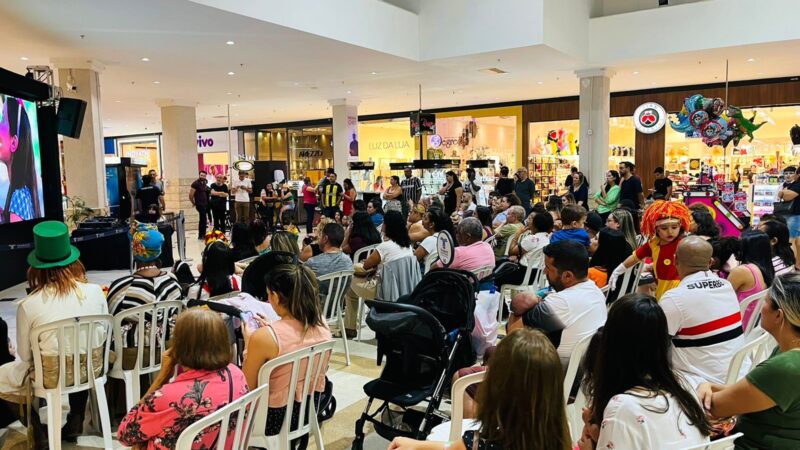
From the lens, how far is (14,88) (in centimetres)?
713

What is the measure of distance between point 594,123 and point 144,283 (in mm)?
10611

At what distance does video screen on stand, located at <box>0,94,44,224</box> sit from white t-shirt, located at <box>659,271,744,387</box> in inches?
296

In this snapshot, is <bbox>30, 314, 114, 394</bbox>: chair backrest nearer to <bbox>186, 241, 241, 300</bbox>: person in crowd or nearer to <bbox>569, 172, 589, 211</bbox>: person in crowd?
<bbox>186, 241, 241, 300</bbox>: person in crowd

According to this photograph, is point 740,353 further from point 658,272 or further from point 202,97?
point 202,97

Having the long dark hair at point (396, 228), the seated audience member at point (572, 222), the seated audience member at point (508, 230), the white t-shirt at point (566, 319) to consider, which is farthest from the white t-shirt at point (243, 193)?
the white t-shirt at point (566, 319)

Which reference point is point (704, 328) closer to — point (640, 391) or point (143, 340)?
point (640, 391)

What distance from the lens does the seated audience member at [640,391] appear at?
162cm

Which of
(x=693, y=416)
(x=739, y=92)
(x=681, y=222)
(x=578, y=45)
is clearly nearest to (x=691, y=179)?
(x=739, y=92)

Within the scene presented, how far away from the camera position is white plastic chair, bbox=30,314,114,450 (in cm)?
297

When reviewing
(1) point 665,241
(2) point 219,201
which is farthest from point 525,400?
(2) point 219,201

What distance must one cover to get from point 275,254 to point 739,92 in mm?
14235

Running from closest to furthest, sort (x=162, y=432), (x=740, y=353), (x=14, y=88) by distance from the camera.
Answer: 1. (x=162, y=432)
2. (x=740, y=353)
3. (x=14, y=88)

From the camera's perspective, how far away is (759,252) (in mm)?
3715

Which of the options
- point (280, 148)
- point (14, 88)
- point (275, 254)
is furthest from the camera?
point (280, 148)
